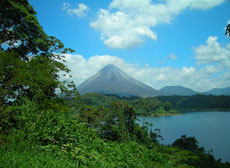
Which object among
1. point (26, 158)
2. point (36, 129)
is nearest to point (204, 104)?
point (36, 129)

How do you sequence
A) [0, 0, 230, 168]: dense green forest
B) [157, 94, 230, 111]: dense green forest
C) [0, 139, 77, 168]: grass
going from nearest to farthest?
[0, 139, 77, 168]: grass, [0, 0, 230, 168]: dense green forest, [157, 94, 230, 111]: dense green forest

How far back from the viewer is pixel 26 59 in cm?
698

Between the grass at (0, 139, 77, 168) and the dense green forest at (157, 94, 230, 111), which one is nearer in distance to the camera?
the grass at (0, 139, 77, 168)

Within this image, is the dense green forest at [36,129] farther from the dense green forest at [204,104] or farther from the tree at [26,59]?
the dense green forest at [204,104]

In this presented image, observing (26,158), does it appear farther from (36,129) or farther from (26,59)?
(26,59)

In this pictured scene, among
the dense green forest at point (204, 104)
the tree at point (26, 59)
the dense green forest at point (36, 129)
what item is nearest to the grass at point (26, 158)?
the dense green forest at point (36, 129)

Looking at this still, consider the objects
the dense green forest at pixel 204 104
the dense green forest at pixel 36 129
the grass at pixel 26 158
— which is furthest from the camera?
the dense green forest at pixel 204 104

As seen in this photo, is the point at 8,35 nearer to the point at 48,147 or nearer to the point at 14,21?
the point at 14,21

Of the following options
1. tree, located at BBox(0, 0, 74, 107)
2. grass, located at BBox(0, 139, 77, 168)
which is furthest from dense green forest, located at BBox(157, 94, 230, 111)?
grass, located at BBox(0, 139, 77, 168)

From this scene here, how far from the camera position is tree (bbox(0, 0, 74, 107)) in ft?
11.9

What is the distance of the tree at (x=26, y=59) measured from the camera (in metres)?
3.63

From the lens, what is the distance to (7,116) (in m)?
2.96

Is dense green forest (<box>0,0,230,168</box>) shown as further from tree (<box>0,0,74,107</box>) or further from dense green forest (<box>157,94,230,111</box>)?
dense green forest (<box>157,94,230,111</box>)

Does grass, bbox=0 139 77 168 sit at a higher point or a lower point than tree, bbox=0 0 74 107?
lower
